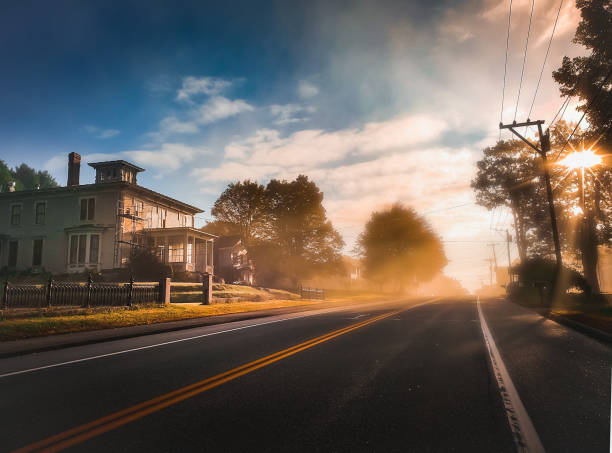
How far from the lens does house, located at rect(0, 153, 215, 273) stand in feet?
107

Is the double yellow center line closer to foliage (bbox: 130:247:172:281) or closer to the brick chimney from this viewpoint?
foliage (bbox: 130:247:172:281)

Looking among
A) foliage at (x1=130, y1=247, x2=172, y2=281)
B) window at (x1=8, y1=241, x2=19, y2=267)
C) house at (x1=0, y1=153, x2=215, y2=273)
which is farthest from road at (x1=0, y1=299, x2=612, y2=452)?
window at (x1=8, y1=241, x2=19, y2=267)

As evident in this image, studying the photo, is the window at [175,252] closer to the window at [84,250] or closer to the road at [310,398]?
the window at [84,250]

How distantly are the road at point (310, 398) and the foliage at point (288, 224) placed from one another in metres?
47.2

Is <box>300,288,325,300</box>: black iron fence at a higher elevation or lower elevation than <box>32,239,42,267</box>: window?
lower

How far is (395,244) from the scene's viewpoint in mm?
59469

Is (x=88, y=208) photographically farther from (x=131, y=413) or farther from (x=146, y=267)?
(x=131, y=413)

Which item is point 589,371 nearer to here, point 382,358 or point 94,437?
point 382,358

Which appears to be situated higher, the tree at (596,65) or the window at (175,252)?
the tree at (596,65)

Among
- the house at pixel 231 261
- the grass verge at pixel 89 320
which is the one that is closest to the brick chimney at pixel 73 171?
the house at pixel 231 261

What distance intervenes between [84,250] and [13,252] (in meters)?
7.78

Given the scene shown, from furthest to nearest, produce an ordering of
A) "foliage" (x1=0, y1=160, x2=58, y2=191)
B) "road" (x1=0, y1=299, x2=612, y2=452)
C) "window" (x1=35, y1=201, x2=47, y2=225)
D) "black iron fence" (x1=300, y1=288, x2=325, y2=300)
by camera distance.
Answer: "foliage" (x1=0, y1=160, x2=58, y2=191) → "black iron fence" (x1=300, y1=288, x2=325, y2=300) → "window" (x1=35, y1=201, x2=47, y2=225) → "road" (x1=0, y1=299, x2=612, y2=452)

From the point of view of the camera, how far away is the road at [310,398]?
11.6ft

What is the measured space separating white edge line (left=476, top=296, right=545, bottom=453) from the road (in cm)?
2
